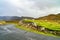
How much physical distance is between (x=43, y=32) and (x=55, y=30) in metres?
6.11

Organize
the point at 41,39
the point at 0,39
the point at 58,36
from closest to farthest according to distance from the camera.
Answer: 1. the point at 0,39
2. the point at 41,39
3. the point at 58,36

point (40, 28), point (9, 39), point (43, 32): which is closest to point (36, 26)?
point (40, 28)

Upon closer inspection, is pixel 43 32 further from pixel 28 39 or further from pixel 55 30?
pixel 28 39

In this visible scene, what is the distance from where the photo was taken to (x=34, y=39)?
63.1 m

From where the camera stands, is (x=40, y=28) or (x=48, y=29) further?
(x=40, y=28)

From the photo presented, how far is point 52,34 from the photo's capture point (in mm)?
78188

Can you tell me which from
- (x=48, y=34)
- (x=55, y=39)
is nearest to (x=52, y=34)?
(x=48, y=34)

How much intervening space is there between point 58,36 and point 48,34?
4708mm

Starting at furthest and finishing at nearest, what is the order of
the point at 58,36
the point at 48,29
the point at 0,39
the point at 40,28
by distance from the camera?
1. the point at 40,28
2. the point at 48,29
3. the point at 58,36
4. the point at 0,39

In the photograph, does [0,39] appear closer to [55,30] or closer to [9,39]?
[9,39]

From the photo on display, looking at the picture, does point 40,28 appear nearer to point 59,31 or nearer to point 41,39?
point 59,31

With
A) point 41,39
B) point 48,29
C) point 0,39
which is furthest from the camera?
point 48,29

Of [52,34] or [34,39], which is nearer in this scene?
[34,39]

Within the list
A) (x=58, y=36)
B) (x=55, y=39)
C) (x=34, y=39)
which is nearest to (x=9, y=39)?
(x=34, y=39)
